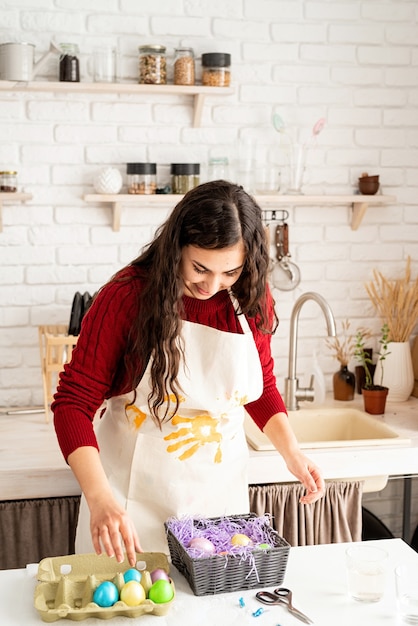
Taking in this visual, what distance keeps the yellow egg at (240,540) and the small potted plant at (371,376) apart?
1.43 m

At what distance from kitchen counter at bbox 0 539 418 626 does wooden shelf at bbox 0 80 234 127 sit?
177 centimetres

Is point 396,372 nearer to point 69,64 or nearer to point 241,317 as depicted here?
point 241,317

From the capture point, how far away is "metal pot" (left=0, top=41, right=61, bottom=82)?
2842 millimetres

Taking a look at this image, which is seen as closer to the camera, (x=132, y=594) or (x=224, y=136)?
(x=132, y=594)

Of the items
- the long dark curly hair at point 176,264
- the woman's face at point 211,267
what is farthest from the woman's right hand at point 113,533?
the woman's face at point 211,267

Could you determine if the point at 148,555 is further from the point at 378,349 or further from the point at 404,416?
the point at 378,349

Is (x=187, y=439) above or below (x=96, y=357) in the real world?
below

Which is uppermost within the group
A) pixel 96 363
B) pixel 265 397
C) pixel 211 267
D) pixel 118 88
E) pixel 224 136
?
pixel 118 88

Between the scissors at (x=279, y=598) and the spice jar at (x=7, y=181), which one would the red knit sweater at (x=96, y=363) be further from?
the spice jar at (x=7, y=181)

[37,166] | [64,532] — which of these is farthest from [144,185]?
[64,532]

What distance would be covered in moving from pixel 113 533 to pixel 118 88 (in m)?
1.83

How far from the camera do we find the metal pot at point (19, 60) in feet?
9.32

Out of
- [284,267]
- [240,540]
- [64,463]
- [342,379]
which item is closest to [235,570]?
[240,540]

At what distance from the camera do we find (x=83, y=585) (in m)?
1.60
